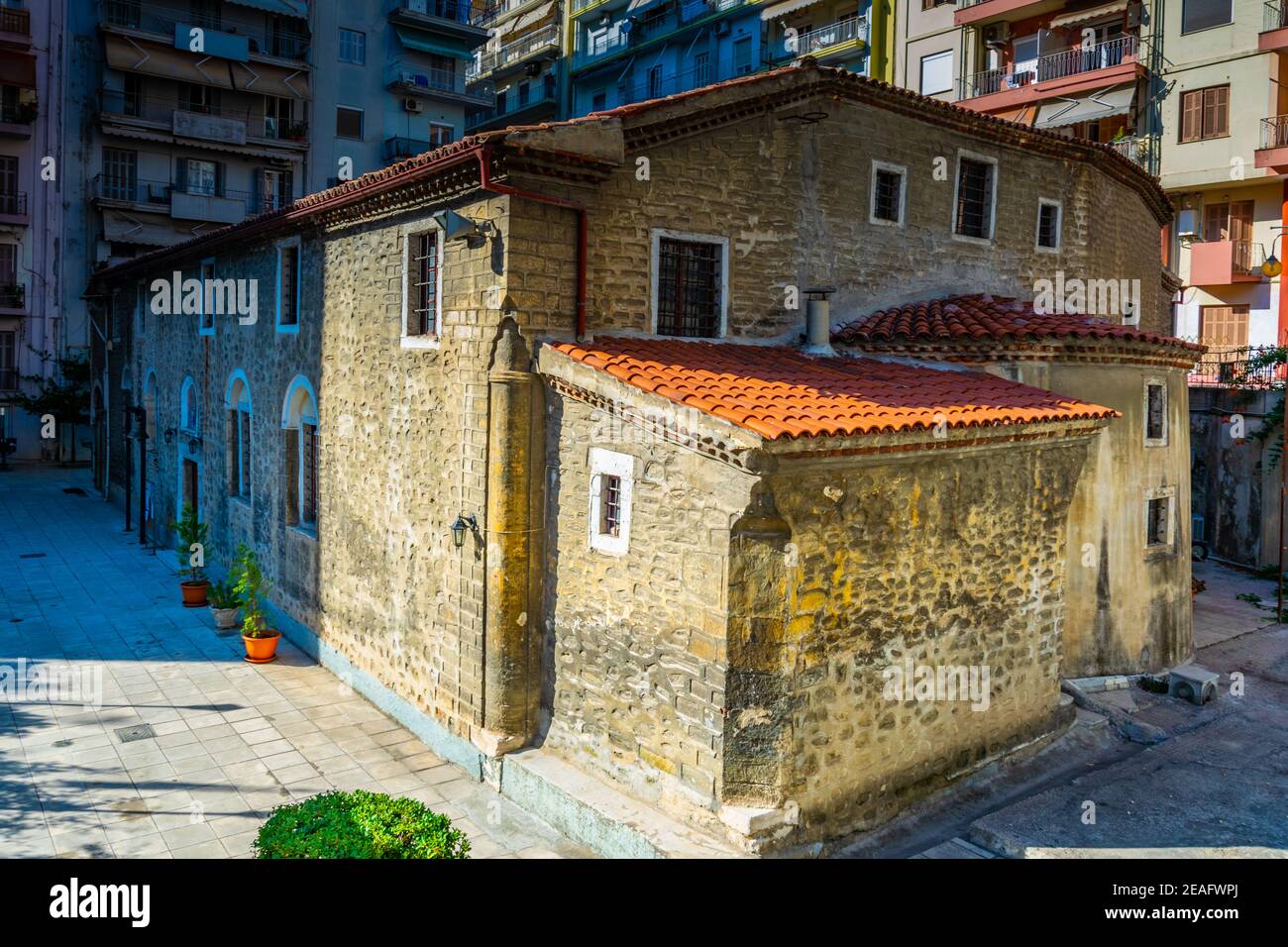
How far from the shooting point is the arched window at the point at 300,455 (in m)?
15.8

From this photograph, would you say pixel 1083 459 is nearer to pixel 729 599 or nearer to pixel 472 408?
pixel 729 599

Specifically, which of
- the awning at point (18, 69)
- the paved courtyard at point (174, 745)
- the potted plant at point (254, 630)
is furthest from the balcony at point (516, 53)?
the potted plant at point (254, 630)

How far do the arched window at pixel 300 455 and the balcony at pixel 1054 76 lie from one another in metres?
25.0

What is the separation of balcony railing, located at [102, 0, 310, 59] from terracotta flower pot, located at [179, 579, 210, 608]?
28.1m

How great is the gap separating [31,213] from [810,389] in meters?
36.4

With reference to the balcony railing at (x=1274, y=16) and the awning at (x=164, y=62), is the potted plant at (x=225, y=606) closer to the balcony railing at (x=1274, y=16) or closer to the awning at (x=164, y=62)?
the awning at (x=164, y=62)

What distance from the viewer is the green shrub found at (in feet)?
22.9

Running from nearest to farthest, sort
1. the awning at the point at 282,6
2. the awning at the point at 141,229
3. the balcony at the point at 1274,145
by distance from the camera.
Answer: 1. the balcony at the point at 1274,145
2. the awning at the point at 141,229
3. the awning at the point at 282,6

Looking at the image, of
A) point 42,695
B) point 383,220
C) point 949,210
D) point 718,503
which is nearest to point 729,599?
point 718,503

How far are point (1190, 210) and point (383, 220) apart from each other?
2598 centimetres

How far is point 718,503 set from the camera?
8609 millimetres

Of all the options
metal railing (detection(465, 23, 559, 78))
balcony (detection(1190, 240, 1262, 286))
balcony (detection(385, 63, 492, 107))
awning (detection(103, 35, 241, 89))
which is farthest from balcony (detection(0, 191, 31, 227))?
balcony (detection(1190, 240, 1262, 286))

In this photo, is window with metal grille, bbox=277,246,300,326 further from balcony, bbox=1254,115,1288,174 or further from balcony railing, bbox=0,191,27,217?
balcony railing, bbox=0,191,27,217

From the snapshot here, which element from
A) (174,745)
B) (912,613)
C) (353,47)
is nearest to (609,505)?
(912,613)
